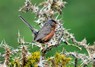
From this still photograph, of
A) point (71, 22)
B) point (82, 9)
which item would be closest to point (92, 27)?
point (71, 22)

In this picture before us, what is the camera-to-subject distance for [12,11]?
63.5 ft

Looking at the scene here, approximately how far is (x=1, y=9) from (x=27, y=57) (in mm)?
14921

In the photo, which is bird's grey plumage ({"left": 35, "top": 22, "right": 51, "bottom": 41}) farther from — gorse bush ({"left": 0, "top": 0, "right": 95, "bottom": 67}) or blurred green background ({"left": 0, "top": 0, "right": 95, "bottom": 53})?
blurred green background ({"left": 0, "top": 0, "right": 95, "bottom": 53})

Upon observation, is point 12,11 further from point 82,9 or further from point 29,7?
point 29,7

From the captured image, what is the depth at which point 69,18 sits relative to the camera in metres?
19.1

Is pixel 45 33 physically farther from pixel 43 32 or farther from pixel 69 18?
pixel 69 18

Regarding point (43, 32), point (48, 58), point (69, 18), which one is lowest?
point (48, 58)

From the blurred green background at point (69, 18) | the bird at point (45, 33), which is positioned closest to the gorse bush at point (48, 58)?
the bird at point (45, 33)

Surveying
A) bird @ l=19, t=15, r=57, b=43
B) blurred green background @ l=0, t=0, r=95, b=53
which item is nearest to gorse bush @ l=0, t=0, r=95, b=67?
bird @ l=19, t=15, r=57, b=43

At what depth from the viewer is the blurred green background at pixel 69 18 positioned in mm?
17422

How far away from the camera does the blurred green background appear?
1742 cm

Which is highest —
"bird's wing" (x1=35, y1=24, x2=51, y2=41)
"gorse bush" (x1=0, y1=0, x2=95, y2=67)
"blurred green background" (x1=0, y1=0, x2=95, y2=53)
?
"blurred green background" (x1=0, y1=0, x2=95, y2=53)

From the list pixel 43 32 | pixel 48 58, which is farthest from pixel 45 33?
pixel 48 58

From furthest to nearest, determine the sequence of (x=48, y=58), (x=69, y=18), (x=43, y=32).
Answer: (x=69, y=18), (x=43, y=32), (x=48, y=58)
